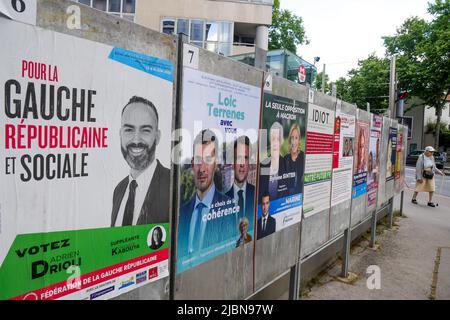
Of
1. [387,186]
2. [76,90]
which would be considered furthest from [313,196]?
[387,186]

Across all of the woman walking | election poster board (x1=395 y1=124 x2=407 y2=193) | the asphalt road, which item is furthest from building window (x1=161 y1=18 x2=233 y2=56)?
election poster board (x1=395 y1=124 x2=407 y2=193)

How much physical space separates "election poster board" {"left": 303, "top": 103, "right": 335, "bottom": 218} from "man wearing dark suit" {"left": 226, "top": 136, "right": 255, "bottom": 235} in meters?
1.03

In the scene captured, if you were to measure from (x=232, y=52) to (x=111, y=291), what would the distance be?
23.2 metres

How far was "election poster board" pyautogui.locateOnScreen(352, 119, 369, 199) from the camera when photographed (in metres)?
5.19

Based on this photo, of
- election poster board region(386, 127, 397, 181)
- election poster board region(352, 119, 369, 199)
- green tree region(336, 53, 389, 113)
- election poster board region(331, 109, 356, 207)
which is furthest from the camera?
green tree region(336, 53, 389, 113)

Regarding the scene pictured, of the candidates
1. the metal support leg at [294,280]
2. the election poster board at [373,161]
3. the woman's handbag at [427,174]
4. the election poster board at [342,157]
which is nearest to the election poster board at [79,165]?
the metal support leg at [294,280]

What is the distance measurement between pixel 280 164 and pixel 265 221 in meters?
0.48

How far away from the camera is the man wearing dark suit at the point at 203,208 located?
7.16 feet

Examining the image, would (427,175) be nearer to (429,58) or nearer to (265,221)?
(265,221)

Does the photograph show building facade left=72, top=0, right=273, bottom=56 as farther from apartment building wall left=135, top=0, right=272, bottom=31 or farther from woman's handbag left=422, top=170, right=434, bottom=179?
woman's handbag left=422, top=170, right=434, bottom=179

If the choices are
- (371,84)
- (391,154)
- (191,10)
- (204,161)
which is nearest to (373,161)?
(391,154)

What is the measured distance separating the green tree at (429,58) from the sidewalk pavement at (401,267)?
84.9 ft

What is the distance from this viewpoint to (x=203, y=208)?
2307 millimetres

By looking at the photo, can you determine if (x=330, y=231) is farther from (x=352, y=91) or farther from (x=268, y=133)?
(x=352, y=91)
